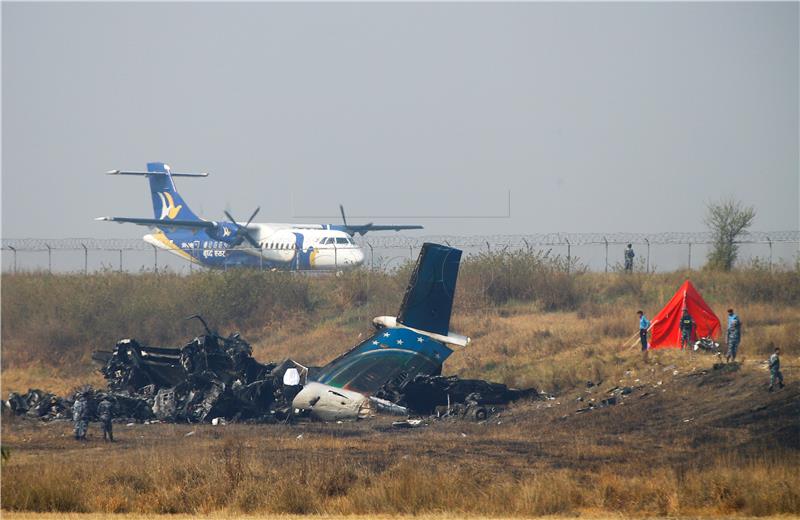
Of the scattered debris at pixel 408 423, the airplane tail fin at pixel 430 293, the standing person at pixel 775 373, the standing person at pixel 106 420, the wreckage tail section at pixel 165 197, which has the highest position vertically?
the wreckage tail section at pixel 165 197

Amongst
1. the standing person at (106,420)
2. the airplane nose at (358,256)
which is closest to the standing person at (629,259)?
the airplane nose at (358,256)

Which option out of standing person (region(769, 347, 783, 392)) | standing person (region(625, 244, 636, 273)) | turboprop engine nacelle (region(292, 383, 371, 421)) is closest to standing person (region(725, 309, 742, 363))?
standing person (region(769, 347, 783, 392))

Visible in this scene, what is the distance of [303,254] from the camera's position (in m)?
48.1

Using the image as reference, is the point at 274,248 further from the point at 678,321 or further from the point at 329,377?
the point at 329,377

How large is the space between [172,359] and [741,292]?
2416 centimetres

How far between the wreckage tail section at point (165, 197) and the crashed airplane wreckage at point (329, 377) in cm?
3291

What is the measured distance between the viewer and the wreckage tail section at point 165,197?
57031 mm

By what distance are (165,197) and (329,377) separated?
37.9 metres

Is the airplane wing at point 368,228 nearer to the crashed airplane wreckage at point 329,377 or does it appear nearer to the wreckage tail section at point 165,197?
the wreckage tail section at point 165,197

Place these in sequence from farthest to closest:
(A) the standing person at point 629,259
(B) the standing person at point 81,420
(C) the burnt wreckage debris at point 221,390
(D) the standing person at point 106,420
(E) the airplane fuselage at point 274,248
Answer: (E) the airplane fuselage at point 274,248 → (A) the standing person at point 629,259 → (C) the burnt wreckage debris at point 221,390 → (B) the standing person at point 81,420 → (D) the standing person at point 106,420

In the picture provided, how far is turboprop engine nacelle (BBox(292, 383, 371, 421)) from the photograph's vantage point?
2188 centimetres

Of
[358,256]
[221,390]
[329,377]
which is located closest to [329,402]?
[329,377]

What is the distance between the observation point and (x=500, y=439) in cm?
1992

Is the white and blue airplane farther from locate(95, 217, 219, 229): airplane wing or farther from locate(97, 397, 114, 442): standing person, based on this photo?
locate(97, 397, 114, 442): standing person
